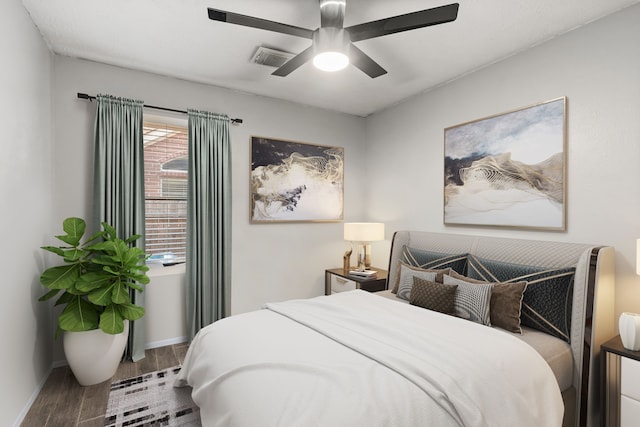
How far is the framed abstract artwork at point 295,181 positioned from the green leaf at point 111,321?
1562mm

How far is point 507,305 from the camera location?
86.8 inches

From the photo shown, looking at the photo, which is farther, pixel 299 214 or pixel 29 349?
pixel 299 214

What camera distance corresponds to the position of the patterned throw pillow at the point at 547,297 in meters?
2.11

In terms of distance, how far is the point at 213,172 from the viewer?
3.34m

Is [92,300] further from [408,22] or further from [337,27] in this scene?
[408,22]

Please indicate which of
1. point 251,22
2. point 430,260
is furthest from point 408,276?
point 251,22

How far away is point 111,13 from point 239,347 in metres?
2.31

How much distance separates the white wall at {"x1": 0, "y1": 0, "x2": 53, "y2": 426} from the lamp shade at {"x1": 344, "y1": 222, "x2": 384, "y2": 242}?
2.75 metres

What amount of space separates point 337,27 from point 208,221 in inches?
85.3

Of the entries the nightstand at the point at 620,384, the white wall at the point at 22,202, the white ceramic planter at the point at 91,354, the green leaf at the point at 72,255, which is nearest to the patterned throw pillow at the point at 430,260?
the nightstand at the point at 620,384

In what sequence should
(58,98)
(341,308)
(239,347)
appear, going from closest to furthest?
1. (239,347)
2. (341,308)
3. (58,98)

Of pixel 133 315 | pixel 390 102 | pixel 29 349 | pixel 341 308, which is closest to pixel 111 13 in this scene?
pixel 133 315

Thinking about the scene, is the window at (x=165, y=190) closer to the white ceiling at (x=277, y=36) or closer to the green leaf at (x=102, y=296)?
the white ceiling at (x=277, y=36)

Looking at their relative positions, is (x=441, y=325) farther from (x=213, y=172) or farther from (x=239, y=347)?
(x=213, y=172)
